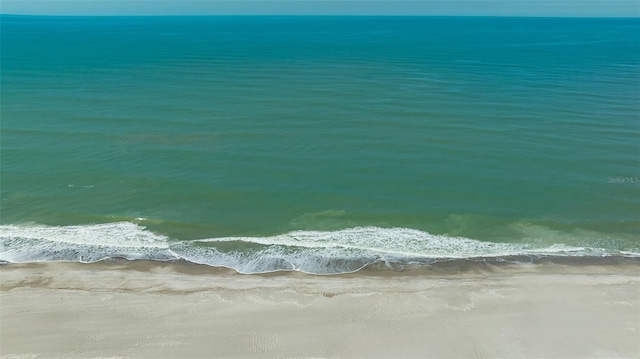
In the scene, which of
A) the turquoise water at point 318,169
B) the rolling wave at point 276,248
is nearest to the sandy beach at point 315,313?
the rolling wave at point 276,248

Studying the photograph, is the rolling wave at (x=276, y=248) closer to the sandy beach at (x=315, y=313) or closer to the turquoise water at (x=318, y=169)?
the turquoise water at (x=318, y=169)

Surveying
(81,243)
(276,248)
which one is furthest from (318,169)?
(81,243)

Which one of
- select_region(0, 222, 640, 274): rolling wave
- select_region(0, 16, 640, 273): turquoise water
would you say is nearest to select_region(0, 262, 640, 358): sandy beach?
select_region(0, 222, 640, 274): rolling wave

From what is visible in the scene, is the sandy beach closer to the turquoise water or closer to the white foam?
the white foam

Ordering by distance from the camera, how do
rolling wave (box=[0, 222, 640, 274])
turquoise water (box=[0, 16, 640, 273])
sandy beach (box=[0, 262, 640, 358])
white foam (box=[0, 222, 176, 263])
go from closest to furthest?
sandy beach (box=[0, 262, 640, 358]) → rolling wave (box=[0, 222, 640, 274]) → white foam (box=[0, 222, 176, 263]) → turquoise water (box=[0, 16, 640, 273])

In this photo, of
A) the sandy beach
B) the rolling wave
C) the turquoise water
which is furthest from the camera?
the turquoise water

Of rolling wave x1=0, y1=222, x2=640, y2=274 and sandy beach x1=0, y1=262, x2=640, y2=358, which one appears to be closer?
sandy beach x1=0, y1=262, x2=640, y2=358

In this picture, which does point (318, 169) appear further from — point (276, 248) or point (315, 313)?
point (315, 313)

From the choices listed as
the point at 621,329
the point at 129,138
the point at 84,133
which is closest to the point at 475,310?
the point at 621,329
